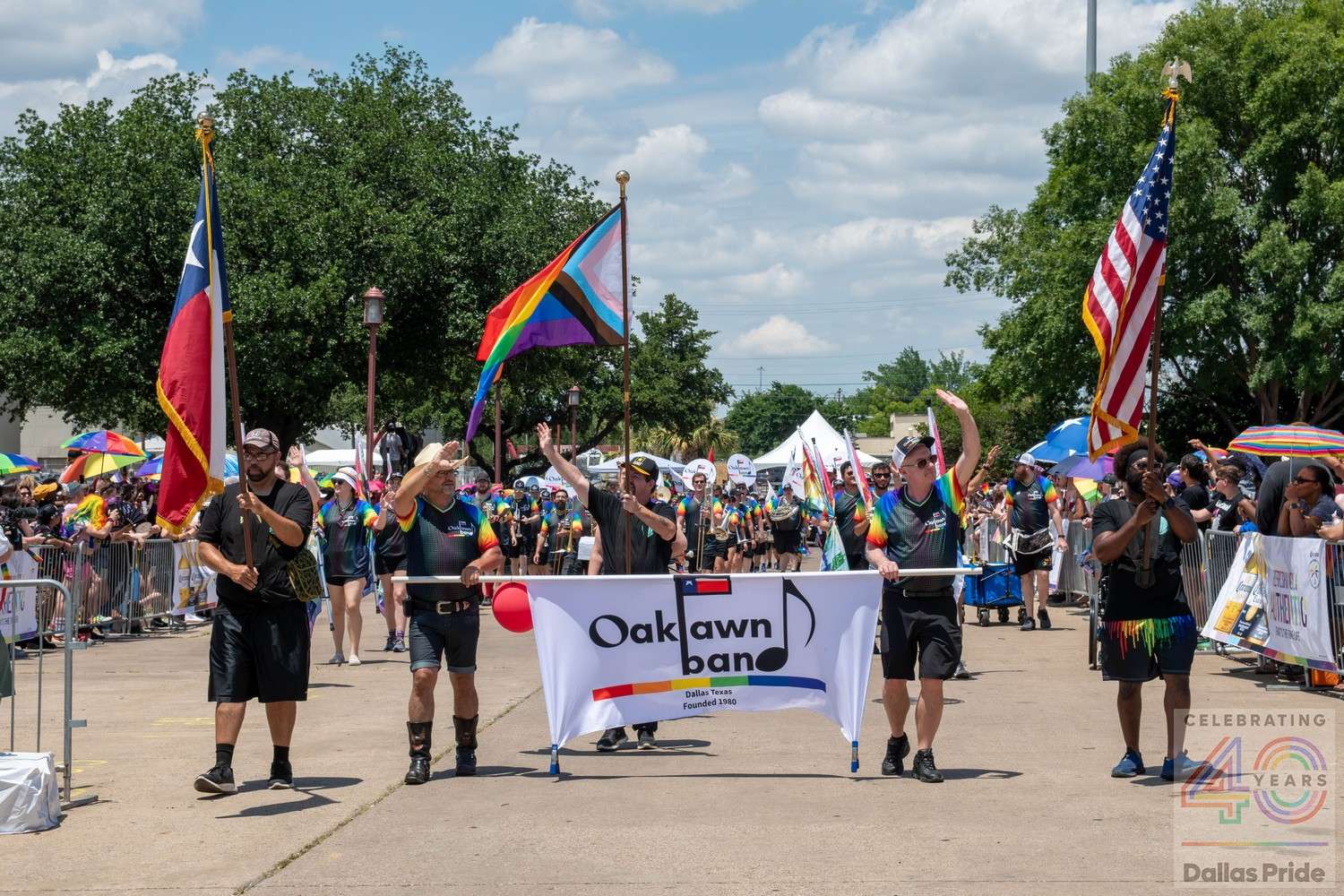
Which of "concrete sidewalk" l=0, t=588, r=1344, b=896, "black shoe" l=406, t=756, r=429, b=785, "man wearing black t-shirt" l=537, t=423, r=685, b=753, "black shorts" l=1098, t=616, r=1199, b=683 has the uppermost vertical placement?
"man wearing black t-shirt" l=537, t=423, r=685, b=753

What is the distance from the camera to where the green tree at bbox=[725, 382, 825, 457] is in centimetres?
16412

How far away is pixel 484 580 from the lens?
8.61 meters

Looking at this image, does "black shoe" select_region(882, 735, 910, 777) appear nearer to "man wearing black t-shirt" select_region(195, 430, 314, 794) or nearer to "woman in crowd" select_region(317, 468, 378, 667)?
"man wearing black t-shirt" select_region(195, 430, 314, 794)

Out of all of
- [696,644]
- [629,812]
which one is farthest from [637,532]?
[629,812]

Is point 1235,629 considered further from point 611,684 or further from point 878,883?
point 878,883

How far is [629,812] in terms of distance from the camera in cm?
770

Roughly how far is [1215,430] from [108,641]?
115 feet

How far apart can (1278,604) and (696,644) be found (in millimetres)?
A: 6263

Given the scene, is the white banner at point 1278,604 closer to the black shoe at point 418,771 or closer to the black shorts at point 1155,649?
the black shorts at point 1155,649

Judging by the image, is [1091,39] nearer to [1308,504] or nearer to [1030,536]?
[1030,536]

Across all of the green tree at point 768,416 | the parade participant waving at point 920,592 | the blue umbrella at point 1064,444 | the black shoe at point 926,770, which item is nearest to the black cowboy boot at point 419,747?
the parade participant waving at point 920,592

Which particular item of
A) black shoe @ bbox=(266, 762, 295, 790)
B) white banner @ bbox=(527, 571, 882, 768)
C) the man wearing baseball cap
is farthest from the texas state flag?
the man wearing baseball cap

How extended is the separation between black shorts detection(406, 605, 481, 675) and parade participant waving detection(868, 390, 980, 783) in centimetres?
236

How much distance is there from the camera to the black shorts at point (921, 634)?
27.7ft
